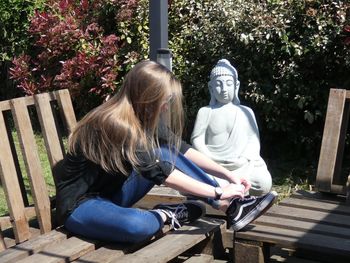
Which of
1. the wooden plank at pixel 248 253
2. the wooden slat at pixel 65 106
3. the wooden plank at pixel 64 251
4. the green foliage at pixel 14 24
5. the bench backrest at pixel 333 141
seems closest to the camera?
the wooden plank at pixel 64 251

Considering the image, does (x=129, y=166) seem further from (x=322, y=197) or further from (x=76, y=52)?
(x=76, y=52)

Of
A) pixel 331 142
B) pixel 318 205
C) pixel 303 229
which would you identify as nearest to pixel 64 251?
pixel 303 229

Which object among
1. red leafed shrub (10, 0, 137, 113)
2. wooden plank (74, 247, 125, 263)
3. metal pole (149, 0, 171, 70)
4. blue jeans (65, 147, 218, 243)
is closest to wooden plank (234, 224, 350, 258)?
blue jeans (65, 147, 218, 243)

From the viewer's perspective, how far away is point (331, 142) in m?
4.11

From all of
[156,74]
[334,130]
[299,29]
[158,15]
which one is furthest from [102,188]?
[299,29]

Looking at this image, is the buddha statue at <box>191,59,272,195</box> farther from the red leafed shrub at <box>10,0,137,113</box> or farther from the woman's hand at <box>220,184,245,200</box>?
the red leafed shrub at <box>10,0,137,113</box>

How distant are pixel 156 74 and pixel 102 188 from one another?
26.8 inches

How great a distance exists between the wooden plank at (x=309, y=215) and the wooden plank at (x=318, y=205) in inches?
3.0

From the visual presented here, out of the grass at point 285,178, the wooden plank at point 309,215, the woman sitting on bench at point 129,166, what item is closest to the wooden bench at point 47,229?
the woman sitting on bench at point 129,166

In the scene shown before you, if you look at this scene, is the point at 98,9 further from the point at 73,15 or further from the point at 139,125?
the point at 139,125

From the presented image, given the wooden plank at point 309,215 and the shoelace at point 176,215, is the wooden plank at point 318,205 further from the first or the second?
the shoelace at point 176,215

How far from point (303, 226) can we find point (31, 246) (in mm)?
1421

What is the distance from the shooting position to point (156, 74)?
10.3ft

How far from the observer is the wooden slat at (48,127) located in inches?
142
